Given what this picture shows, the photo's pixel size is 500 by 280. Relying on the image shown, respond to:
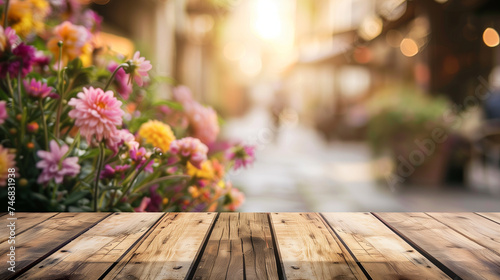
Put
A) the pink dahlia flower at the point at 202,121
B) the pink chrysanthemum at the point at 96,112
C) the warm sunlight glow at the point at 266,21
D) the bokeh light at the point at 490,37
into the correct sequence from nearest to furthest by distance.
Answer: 1. the pink chrysanthemum at the point at 96,112
2. the pink dahlia flower at the point at 202,121
3. the warm sunlight glow at the point at 266,21
4. the bokeh light at the point at 490,37

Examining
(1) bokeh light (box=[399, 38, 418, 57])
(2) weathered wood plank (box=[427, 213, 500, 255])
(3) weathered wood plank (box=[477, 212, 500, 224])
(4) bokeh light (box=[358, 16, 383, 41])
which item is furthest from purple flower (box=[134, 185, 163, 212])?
(1) bokeh light (box=[399, 38, 418, 57])

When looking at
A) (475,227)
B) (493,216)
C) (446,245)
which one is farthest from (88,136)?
(493,216)

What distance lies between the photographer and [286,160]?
5430mm

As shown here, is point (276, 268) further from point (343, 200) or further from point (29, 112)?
point (343, 200)

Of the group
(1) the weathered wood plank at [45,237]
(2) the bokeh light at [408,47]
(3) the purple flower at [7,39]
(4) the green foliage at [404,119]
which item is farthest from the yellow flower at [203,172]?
(2) the bokeh light at [408,47]

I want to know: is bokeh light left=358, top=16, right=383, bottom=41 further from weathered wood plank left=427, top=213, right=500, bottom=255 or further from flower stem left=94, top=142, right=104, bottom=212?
flower stem left=94, top=142, right=104, bottom=212

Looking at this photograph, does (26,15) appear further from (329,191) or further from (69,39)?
(329,191)

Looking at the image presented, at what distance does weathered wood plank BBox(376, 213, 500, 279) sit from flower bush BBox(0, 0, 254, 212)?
0.39 meters

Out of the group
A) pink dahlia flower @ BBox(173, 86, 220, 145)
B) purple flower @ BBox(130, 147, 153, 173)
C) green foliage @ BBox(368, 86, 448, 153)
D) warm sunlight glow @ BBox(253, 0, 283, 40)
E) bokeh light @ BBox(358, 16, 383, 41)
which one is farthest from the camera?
bokeh light @ BBox(358, 16, 383, 41)

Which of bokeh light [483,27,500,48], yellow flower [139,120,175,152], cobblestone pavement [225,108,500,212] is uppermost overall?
bokeh light [483,27,500,48]

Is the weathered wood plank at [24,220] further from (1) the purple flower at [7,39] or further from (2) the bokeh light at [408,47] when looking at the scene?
(2) the bokeh light at [408,47]

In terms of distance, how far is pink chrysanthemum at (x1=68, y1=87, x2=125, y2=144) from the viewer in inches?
30.4

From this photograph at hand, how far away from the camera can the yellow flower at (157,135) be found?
37.6 inches

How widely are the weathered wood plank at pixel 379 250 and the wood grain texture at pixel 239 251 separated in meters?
0.14
